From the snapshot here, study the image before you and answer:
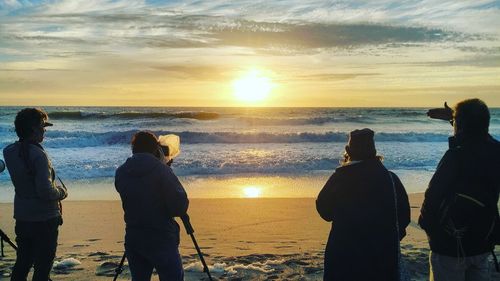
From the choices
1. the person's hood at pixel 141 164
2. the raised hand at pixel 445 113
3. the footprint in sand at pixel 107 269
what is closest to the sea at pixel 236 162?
the footprint in sand at pixel 107 269

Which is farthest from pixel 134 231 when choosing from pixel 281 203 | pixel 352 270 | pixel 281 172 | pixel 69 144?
pixel 69 144

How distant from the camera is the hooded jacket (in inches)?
124

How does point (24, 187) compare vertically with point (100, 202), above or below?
above

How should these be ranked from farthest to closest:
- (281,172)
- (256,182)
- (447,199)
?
1. (281,172)
2. (256,182)
3. (447,199)

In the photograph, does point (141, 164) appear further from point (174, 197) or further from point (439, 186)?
point (439, 186)

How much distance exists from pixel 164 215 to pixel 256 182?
29.7 feet

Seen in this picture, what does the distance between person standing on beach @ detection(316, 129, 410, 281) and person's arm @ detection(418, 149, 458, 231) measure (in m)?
0.13

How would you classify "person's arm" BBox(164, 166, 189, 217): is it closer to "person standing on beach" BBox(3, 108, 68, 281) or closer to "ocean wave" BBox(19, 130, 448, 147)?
"person standing on beach" BBox(3, 108, 68, 281)

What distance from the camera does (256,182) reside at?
12.2 metres

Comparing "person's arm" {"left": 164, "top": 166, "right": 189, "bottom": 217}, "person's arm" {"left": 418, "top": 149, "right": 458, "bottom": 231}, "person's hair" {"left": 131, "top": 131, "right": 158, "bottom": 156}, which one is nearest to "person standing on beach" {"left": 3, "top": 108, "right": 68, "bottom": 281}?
"person's hair" {"left": 131, "top": 131, "right": 158, "bottom": 156}

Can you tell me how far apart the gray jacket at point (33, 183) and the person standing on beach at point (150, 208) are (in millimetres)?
547

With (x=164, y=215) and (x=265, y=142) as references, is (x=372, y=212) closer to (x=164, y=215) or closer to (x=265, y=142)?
(x=164, y=215)

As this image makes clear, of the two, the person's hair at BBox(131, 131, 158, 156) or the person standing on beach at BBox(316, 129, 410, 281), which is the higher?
the person's hair at BBox(131, 131, 158, 156)

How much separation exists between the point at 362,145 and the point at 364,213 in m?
0.38
